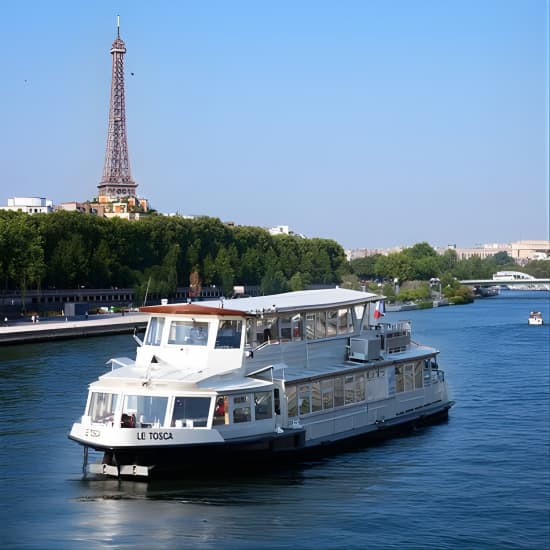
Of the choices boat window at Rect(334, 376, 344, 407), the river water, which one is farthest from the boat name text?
boat window at Rect(334, 376, 344, 407)

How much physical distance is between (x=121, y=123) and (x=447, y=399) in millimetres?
127029

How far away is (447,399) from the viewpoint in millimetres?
28203

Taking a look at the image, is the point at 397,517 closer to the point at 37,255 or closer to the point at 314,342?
the point at 314,342

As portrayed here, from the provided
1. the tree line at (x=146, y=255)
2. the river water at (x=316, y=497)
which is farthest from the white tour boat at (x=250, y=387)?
the tree line at (x=146, y=255)

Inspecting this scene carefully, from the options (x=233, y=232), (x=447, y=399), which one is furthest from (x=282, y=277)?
(x=447, y=399)

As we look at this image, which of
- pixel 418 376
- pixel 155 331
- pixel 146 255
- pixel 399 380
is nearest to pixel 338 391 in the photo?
pixel 399 380

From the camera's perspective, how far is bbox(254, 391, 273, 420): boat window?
20656 millimetres

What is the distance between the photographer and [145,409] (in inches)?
779

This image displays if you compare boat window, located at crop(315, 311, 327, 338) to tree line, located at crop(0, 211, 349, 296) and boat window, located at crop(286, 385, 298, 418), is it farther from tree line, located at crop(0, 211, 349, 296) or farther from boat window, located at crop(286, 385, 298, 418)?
tree line, located at crop(0, 211, 349, 296)

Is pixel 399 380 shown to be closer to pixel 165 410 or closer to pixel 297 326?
pixel 297 326

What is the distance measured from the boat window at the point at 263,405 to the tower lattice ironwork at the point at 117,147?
129 meters

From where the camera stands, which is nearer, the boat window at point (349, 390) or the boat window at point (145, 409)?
the boat window at point (145, 409)

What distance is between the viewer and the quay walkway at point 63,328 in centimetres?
5294

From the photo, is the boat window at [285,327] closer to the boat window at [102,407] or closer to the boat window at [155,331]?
the boat window at [155,331]
